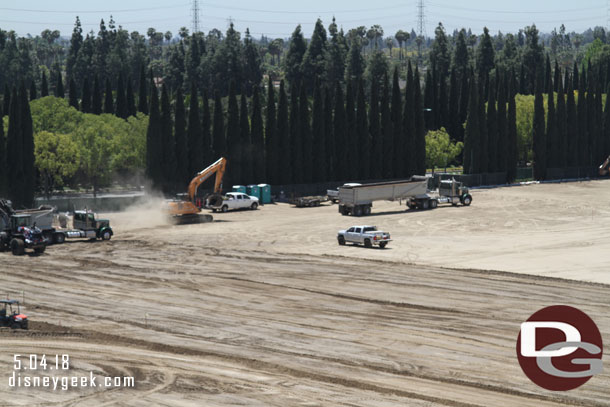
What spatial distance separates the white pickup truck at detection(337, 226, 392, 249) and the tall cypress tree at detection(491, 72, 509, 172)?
174 feet

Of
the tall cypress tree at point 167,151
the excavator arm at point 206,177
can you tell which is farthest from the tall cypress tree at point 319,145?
the excavator arm at point 206,177

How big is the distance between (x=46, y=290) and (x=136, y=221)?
27544mm

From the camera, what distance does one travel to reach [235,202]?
77.6 m

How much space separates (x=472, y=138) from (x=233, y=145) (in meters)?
32.1

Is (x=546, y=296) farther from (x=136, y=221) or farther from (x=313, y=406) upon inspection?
(x=136, y=221)

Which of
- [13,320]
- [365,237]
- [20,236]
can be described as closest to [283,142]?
[365,237]

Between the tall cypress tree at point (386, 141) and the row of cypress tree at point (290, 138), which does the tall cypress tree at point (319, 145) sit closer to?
the row of cypress tree at point (290, 138)

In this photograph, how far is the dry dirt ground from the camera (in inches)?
1047

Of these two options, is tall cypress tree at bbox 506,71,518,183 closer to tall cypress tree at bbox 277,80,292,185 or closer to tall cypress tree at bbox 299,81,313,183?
tall cypress tree at bbox 299,81,313,183

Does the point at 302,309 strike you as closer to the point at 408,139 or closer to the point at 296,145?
the point at 296,145

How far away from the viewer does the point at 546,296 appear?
4072 centimetres

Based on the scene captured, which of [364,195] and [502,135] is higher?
[502,135]

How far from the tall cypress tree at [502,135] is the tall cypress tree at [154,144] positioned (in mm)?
44769

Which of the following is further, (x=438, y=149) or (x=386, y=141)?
(x=438, y=149)
